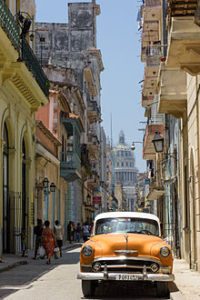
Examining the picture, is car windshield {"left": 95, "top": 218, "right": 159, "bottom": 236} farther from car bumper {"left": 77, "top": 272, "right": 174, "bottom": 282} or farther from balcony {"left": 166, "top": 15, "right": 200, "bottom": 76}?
balcony {"left": 166, "top": 15, "right": 200, "bottom": 76}

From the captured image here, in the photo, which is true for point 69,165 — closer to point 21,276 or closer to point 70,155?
point 70,155

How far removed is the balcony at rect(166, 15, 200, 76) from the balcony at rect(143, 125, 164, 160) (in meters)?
20.0

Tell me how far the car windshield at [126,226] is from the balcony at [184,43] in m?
3.37

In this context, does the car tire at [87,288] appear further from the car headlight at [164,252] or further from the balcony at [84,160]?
the balcony at [84,160]

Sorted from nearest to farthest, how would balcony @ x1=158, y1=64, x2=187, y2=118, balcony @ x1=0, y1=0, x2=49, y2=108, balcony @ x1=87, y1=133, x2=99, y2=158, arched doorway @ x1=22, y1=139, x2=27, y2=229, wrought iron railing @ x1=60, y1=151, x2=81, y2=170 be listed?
balcony @ x1=0, y1=0, x2=49, y2=108
balcony @ x1=158, y1=64, x2=187, y2=118
arched doorway @ x1=22, y1=139, x2=27, y2=229
wrought iron railing @ x1=60, y1=151, x2=81, y2=170
balcony @ x1=87, y1=133, x2=99, y2=158

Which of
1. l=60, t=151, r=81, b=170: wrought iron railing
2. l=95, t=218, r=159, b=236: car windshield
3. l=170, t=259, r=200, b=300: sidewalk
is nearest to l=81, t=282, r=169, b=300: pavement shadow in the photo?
l=170, t=259, r=200, b=300: sidewalk

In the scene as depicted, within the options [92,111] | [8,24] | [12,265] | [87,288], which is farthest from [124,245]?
[92,111]

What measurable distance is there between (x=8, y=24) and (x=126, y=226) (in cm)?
900

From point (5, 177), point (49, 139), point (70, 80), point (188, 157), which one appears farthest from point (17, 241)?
point (70, 80)

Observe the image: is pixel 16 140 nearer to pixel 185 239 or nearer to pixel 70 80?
pixel 185 239

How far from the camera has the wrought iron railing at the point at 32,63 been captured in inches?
842

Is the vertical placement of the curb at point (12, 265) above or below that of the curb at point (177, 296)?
below

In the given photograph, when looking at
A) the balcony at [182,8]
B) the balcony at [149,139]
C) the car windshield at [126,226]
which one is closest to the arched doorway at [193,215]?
the car windshield at [126,226]

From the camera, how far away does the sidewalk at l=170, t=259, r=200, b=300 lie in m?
10.3
